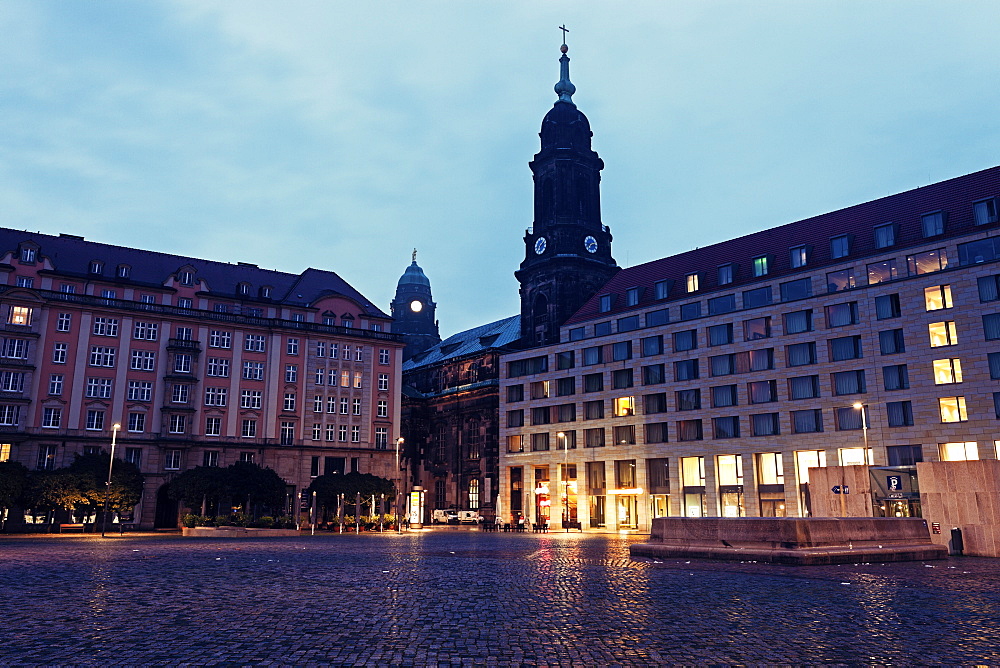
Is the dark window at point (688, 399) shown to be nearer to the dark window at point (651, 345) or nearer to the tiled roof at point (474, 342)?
the dark window at point (651, 345)

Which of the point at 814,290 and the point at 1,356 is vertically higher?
the point at 814,290

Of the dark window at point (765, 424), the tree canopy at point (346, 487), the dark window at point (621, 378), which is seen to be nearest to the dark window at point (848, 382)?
the dark window at point (765, 424)

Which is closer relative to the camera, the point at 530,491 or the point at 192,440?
the point at 192,440

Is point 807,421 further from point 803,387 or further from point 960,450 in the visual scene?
point 960,450

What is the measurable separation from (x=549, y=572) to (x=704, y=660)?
50.8ft

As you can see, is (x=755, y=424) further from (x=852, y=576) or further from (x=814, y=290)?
(x=852, y=576)

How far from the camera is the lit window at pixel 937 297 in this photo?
210 ft

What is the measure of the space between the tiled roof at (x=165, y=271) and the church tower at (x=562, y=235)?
75.4ft

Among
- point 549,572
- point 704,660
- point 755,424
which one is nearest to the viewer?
point 704,660

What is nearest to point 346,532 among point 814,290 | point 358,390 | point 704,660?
point 358,390

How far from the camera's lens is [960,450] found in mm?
61531

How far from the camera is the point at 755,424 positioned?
7544 centimetres

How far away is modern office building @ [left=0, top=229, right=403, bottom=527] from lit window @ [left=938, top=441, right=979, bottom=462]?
179ft

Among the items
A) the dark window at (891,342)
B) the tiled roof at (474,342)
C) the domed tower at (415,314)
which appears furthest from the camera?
the domed tower at (415,314)
